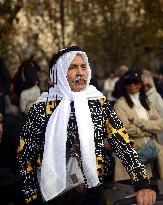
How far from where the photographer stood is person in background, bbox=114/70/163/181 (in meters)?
6.87

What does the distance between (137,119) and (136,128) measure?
110 millimetres

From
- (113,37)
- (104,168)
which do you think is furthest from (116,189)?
(113,37)

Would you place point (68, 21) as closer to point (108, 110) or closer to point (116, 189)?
point (116, 189)

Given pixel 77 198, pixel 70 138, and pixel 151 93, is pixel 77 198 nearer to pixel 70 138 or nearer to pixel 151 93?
pixel 70 138

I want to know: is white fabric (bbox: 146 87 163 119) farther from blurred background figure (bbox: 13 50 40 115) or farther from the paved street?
blurred background figure (bbox: 13 50 40 115)

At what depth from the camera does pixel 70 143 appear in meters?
3.80

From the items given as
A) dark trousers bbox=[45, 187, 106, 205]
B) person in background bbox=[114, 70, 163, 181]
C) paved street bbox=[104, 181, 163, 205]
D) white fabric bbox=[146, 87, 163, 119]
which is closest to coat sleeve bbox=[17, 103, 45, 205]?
dark trousers bbox=[45, 187, 106, 205]

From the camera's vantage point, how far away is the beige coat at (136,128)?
6.85m

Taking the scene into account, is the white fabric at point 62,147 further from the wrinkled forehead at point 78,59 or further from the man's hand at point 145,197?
the man's hand at point 145,197

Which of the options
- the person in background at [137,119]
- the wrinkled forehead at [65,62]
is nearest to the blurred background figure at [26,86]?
the person in background at [137,119]

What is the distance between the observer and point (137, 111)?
7133 mm

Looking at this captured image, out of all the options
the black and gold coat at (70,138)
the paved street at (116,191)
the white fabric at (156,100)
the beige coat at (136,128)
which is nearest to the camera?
the black and gold coat at (70,138)

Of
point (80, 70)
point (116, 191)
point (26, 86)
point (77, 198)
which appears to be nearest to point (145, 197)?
point (77, 198)

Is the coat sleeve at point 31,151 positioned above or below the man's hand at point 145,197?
above
